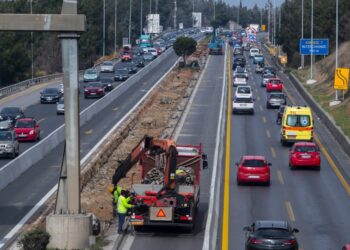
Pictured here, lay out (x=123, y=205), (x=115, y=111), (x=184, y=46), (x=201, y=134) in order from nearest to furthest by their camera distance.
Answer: (x=123, y=205)
(x=201, y=134)
(x=115, y=111)
(x=184, y=46)

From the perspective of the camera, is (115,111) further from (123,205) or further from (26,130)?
(123,205)

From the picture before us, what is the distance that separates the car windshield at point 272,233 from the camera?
24.0 meters

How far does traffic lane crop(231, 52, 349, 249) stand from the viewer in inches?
1137

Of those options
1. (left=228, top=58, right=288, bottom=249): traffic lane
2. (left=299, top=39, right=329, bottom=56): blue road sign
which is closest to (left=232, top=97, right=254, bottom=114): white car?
(left=228, top=58, right=288, bottom=249): traffic lane

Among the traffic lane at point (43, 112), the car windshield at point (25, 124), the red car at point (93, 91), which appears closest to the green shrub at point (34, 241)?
the traffic lane at point (43, 112)

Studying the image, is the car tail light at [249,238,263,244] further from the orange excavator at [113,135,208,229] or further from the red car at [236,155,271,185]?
the red car at [236,155,271,185]

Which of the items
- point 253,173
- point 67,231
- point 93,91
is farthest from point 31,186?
point 93,91

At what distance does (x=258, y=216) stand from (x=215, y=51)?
339 ft

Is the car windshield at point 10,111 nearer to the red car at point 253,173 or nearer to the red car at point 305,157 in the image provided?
the red car at point 305,157

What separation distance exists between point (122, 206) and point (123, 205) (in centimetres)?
4

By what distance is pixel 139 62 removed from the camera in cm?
11762

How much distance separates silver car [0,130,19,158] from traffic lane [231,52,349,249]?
13.7 metres

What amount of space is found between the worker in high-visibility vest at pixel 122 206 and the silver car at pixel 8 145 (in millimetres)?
20330

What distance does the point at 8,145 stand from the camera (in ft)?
157
